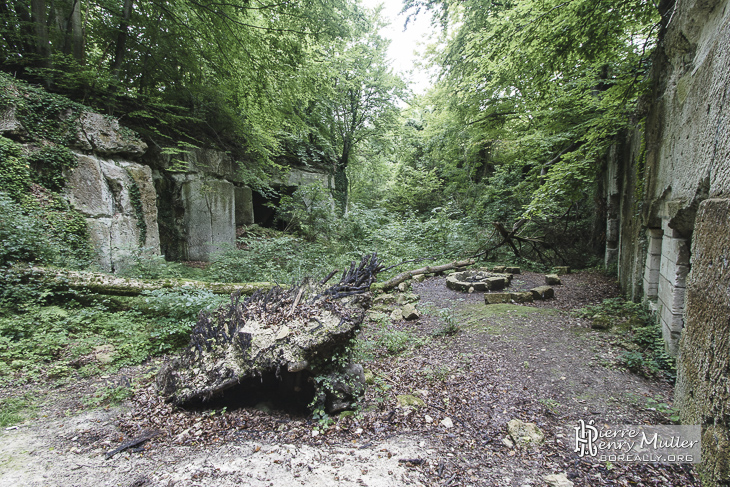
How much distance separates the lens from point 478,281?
670 cm

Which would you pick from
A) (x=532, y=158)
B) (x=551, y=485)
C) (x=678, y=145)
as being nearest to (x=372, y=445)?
(x=551, y=485)

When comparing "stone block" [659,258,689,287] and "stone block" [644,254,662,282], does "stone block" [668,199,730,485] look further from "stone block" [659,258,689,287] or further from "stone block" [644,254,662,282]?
"stone block" [644,254,662,282]

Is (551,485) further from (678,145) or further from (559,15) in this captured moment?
(559,15)

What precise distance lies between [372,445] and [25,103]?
319 inches

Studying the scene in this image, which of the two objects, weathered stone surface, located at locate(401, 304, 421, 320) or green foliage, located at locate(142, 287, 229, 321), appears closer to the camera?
green foliage, located at locate(142, 287, 229, 321)

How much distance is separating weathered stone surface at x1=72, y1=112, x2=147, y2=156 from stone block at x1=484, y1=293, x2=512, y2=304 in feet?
27.4

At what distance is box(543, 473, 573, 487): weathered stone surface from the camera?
66.1 inches

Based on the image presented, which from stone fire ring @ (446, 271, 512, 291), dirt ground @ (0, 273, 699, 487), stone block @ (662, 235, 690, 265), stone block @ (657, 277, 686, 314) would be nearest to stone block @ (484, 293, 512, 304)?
stone fire ring @ (446, 271, 512, 291)

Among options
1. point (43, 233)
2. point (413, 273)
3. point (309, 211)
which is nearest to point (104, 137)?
point (43, 233)

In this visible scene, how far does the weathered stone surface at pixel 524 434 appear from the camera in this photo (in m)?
2.08

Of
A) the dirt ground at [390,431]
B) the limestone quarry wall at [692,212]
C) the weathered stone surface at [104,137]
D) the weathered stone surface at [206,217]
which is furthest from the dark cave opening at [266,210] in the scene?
the limestone quarry wall at [692,212]

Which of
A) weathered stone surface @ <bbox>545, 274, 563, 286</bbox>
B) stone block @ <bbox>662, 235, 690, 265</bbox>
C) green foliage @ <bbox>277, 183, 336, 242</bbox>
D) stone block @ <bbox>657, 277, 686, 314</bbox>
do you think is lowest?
weathered stone surface @ <bbox>545, 274, 563, 286</bbox>

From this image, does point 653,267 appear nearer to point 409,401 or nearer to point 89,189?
point 409,401

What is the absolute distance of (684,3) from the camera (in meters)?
2.91
